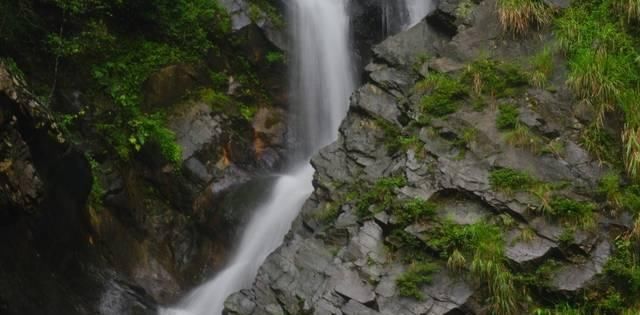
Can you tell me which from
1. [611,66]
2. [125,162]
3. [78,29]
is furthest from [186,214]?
[611,66]

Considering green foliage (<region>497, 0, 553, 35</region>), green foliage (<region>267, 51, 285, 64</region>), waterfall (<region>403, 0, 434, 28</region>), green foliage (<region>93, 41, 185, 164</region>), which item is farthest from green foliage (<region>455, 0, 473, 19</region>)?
green foliage (<region>93, 41, 185, 164</region>)

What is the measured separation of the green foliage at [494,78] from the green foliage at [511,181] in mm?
1511

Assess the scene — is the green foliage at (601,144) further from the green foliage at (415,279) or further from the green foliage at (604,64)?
the green foliage at (415,279)

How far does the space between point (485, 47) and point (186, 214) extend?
5.40 meters

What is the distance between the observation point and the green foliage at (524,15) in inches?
348

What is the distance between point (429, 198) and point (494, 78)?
2.33m

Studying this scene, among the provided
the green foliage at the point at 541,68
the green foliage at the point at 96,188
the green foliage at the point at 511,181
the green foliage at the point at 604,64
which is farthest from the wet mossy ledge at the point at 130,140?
the green foliage at the point at 604,64

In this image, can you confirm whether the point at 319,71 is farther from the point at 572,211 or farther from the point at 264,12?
the point at 572,211

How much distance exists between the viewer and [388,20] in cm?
1250

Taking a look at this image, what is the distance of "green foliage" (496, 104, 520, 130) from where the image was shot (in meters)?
7.67

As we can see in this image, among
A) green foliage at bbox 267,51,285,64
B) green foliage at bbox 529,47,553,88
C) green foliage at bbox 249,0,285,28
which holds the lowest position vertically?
green foliage at bbox 529,47,553,88

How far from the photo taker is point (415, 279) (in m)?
6.45

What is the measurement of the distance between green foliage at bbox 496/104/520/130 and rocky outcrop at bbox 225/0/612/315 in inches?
3.0

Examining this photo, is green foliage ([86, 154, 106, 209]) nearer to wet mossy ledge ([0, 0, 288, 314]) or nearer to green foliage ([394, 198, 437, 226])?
wet mossy ledge ([0, 0, 288, 314])
